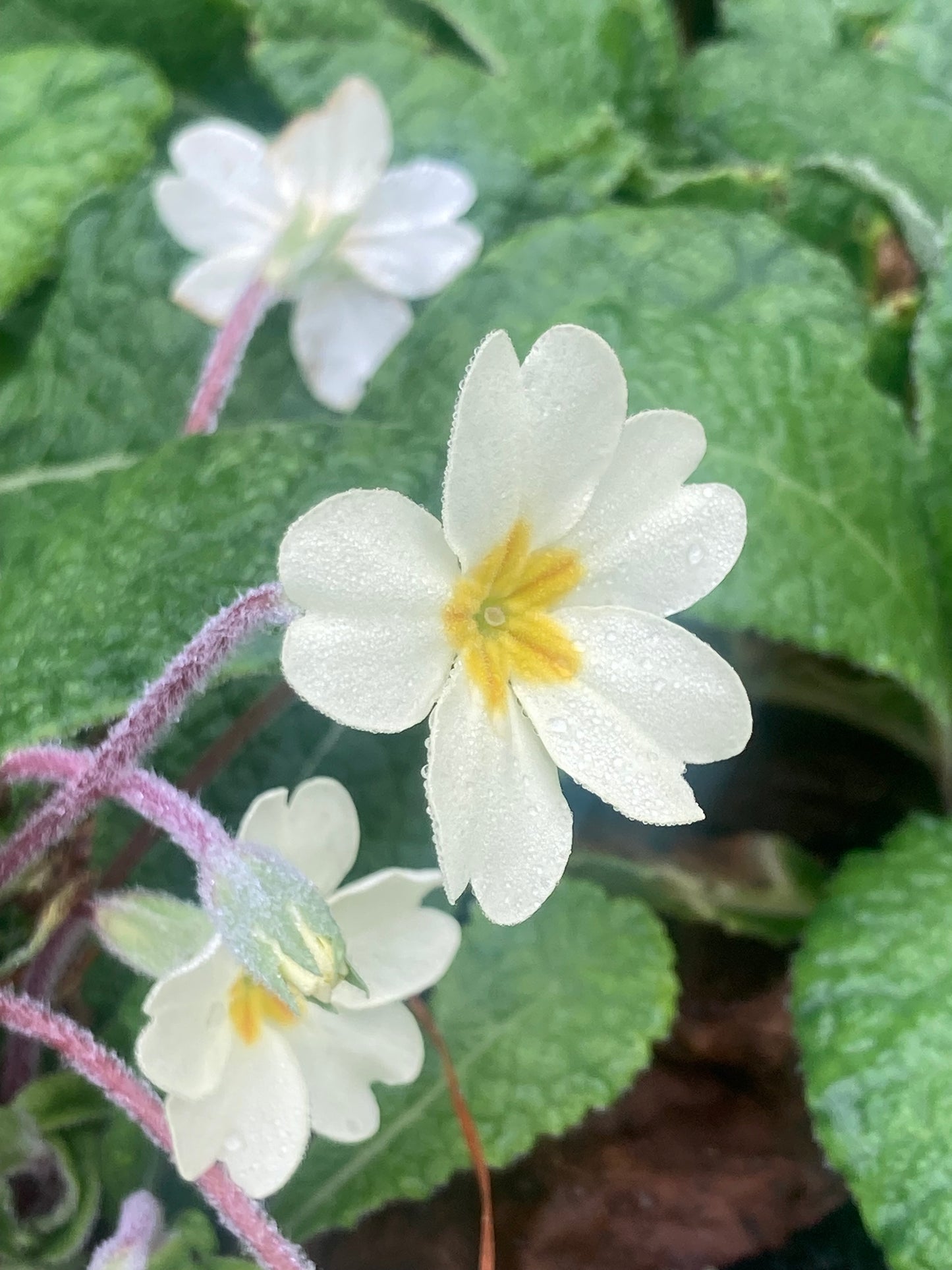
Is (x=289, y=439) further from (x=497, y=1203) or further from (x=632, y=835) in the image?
(x=497, y=1203)

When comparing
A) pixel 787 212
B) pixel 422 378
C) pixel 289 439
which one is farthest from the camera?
pixel 787 212

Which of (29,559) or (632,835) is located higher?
(29,559)

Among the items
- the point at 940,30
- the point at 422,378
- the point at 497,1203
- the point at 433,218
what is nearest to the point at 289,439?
the point at 422,378

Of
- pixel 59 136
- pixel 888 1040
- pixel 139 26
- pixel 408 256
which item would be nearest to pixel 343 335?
pixel 408 256

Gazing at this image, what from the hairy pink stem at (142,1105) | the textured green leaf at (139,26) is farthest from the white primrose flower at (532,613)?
the textured green leaf at (139,26)

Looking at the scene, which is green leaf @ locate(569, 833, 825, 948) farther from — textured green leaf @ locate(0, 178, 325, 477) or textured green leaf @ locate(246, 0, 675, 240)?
textured green leaf @ locate(246, 0, 675, 240)

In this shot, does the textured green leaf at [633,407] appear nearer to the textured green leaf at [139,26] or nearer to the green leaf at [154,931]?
the green leaf at [154,931]
